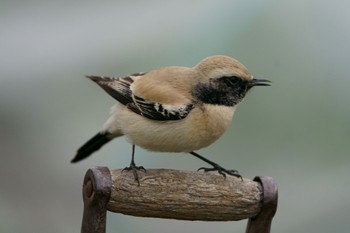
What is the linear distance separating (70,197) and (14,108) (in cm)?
50

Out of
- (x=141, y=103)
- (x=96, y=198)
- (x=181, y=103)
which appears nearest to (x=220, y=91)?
(x=181, y=103)

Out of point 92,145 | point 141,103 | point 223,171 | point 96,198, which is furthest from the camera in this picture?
point 92,145

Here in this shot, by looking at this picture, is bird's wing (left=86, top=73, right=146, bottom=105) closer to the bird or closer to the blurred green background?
the bird

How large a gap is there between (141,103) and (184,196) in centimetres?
49

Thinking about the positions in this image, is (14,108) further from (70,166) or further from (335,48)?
(335,48)

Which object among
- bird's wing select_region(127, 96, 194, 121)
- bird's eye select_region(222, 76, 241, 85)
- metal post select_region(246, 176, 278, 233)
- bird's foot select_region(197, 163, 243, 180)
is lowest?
metal post select_region(246, 176, 278, 233)

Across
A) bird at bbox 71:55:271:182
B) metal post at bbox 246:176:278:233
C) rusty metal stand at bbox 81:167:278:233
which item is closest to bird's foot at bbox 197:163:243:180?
bird at bbox 71:55:271:182

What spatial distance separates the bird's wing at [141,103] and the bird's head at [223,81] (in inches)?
3.5

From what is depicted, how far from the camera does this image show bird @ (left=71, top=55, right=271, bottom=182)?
367 centimetres

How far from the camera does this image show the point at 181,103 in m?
3.70

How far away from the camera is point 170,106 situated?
12.1ft

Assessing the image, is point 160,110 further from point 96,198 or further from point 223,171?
point 96,198

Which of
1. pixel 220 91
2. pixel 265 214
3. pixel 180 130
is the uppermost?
pixel 220 91

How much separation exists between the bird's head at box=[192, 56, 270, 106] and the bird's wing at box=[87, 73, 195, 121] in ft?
0.29
